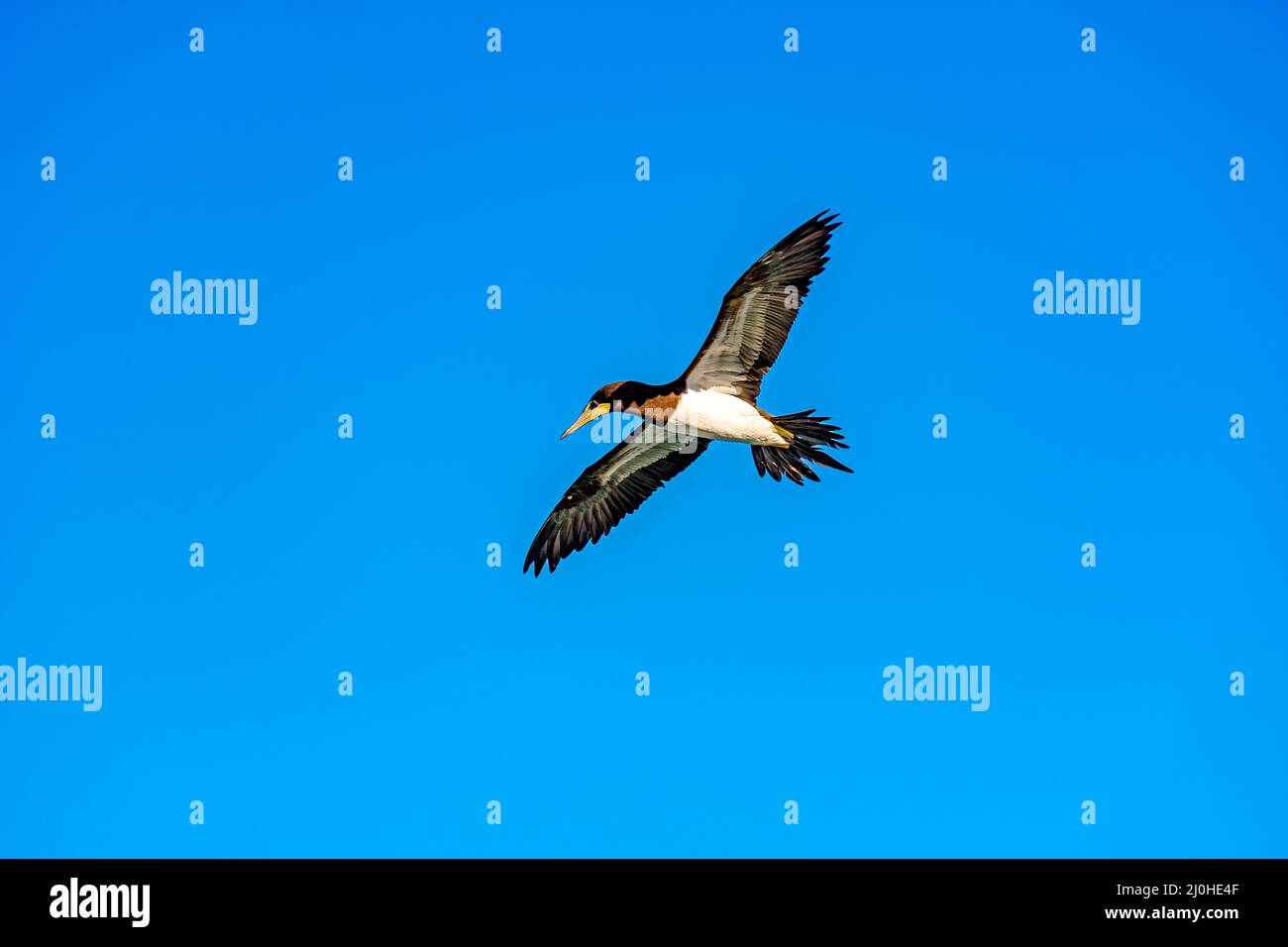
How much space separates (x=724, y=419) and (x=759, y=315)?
1.44 metres

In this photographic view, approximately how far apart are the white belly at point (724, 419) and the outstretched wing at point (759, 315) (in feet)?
0.63

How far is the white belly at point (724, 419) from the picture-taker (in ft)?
62.0

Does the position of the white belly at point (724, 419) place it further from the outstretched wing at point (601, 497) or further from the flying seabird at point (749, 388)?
the outstretched wing at point (601, 497)

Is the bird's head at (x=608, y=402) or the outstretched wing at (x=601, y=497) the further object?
the outstretched wing at (x=601, y=497)

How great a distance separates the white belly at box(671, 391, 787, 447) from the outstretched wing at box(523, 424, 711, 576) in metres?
1.83

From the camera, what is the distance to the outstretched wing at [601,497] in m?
21.4

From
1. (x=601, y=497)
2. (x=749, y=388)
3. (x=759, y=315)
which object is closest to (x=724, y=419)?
(x=749, y=388)

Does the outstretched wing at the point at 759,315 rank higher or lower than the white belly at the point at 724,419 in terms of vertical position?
higher

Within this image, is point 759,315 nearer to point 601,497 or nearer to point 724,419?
point 724,419

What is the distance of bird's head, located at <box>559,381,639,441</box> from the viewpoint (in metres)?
19.5

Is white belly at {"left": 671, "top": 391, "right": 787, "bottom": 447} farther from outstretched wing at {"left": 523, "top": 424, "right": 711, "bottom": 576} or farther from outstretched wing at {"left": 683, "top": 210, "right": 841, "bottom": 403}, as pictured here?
outstretched wing at {"left": 523, "top": 424, "right": 711, "bottom": 576}

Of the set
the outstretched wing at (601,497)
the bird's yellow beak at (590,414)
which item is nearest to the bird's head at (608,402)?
the bird's yellow beak at (590,414)
